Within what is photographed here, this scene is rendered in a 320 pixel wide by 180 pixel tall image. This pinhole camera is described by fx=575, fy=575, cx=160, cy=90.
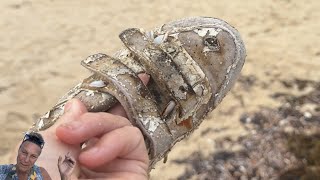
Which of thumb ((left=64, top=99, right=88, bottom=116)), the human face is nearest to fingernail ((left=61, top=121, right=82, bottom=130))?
thumb ((left=64, top=99, right=88, bottom=116))

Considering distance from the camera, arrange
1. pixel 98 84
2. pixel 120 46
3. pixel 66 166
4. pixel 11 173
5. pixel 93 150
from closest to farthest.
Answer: pixel 11 173 < pixel 66 166 < pixel 93 150 < pixel 98 84 < pixel 120 46

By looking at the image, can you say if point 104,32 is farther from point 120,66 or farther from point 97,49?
point 120,66

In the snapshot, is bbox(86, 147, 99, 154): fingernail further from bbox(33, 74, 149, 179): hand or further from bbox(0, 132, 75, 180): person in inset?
Result: bbox(0, 132, 75, 180): person in inset

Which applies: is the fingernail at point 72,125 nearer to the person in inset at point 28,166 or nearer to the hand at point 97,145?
the hand at point 97,145

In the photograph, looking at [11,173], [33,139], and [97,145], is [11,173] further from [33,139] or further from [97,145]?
[97,145]

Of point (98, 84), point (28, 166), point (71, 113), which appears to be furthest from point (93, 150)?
point (98, 84)

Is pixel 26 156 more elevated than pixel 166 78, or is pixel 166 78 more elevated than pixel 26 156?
pixel 26 156

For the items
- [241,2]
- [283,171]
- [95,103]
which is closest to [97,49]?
[241,2]
